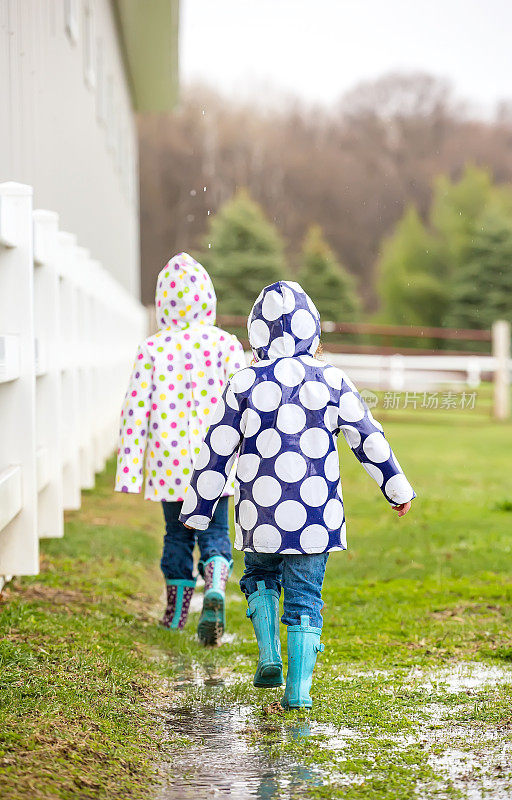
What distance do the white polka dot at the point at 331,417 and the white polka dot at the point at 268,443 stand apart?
16 centimetres

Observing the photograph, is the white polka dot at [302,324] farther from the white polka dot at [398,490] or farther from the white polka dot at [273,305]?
Result: the white polka dot at [398,490]

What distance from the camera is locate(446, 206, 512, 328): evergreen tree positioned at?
147ft

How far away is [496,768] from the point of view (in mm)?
3232

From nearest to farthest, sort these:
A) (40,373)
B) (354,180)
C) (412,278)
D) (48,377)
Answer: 1. (40,373)
2. (48,377)
3. (412,278)
4. (354,180)

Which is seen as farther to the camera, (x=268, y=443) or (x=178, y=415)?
(x=178, y=415)

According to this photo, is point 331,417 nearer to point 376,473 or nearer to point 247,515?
point 376,473

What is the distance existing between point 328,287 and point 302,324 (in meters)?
38.5

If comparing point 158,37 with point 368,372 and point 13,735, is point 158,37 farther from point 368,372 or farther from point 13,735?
point 13,735

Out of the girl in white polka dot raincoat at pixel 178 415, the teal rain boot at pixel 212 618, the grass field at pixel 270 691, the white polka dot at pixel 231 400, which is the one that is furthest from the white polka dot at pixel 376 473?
the teal rain boot at pixel 212 618

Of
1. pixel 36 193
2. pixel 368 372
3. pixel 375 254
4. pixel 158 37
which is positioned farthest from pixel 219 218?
pixel 36 193

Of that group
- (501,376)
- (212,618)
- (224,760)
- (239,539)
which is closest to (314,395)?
(239,539)

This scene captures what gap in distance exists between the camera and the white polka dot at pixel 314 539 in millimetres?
3826

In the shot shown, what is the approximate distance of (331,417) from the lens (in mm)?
3895

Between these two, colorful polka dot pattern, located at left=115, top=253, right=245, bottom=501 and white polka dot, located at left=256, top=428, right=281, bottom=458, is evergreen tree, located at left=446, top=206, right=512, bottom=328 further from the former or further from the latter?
white polka dot, located at left=256, top=428, right=281, bottom=458
